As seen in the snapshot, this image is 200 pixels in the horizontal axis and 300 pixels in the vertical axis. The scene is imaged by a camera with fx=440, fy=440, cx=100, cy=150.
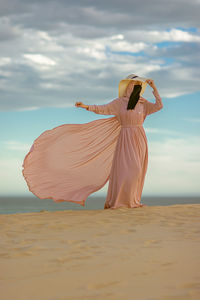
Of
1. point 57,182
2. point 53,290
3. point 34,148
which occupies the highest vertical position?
point 34,148

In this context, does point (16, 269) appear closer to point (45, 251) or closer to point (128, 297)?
point (45, 251)

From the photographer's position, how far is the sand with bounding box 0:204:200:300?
3.37 meters

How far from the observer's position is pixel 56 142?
991 centimetres

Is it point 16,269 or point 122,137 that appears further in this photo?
point 122,137

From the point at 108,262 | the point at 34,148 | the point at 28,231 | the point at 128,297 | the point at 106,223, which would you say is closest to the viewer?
the point at 128,297

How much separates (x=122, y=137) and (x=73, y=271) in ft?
19.3

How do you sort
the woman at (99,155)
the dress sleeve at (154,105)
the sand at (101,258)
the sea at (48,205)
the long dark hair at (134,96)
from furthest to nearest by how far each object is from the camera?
the sea at (48,205)
the dress sleeve at (154,105)
the long dark hair at (134,96)
the woman at (99,155)
the sand at (101,258)

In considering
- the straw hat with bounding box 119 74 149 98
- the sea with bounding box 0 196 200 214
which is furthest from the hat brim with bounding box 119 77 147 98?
the sea with bounding box 0 196 200 214

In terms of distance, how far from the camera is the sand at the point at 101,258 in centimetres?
337

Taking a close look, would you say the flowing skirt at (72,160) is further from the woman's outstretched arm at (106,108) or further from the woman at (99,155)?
the woman's outstretched arm at (106,108)

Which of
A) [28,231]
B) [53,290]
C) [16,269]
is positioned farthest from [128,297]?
[28,231]

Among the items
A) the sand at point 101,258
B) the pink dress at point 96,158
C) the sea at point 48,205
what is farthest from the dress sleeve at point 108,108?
the sea at point 48,205

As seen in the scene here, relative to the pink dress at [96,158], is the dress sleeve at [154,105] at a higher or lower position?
higher

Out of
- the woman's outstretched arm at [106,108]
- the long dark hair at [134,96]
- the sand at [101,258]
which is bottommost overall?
the sand at [101,258]
